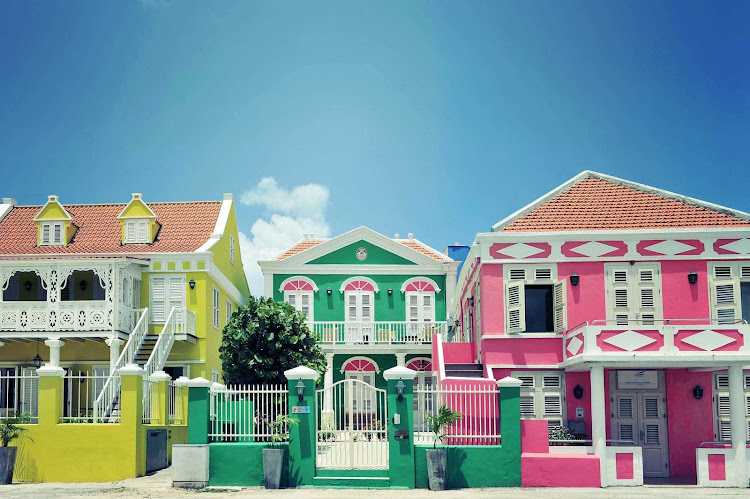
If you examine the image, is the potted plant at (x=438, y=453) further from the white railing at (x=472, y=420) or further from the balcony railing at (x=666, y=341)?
the balcony railing at (x=666, y=341)

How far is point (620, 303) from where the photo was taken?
20.8 meters

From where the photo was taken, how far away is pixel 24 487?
17.9 meters

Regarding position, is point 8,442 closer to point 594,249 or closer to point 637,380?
point 594,249

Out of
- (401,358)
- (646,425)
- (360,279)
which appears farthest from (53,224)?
(646,425)

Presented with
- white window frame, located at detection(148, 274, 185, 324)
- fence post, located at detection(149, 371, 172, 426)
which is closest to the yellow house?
white window frame, located at detection(148, 274, 185, 324)

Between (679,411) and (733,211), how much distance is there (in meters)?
5.00

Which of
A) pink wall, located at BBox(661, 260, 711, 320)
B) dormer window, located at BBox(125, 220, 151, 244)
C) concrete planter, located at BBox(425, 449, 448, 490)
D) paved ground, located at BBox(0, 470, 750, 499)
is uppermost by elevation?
dormer window, located at BBox(125, 220, 151, 244)

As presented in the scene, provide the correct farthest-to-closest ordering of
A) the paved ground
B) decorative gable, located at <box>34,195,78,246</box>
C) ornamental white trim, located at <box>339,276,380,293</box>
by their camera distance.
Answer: ornamental white trim, located at <box>339,276,380,293</box> < decorative gable, located at <box>34,195,78,246</box> < the paved ground

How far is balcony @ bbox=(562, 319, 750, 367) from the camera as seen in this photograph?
18.3m

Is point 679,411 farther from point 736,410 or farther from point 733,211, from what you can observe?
point 733,211

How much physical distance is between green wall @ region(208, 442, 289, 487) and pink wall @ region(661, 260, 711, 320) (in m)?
9.60

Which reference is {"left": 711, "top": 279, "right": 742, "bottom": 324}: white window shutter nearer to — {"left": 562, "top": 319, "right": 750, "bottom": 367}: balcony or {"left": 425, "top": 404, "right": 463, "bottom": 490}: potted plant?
{"left": 562, "top": 319, "right": 750, "bottom": 367}: balcony

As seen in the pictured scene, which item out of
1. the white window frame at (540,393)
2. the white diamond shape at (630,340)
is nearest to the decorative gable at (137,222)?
the white window frame at (540,393)

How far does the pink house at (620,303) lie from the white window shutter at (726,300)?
0.02 m
